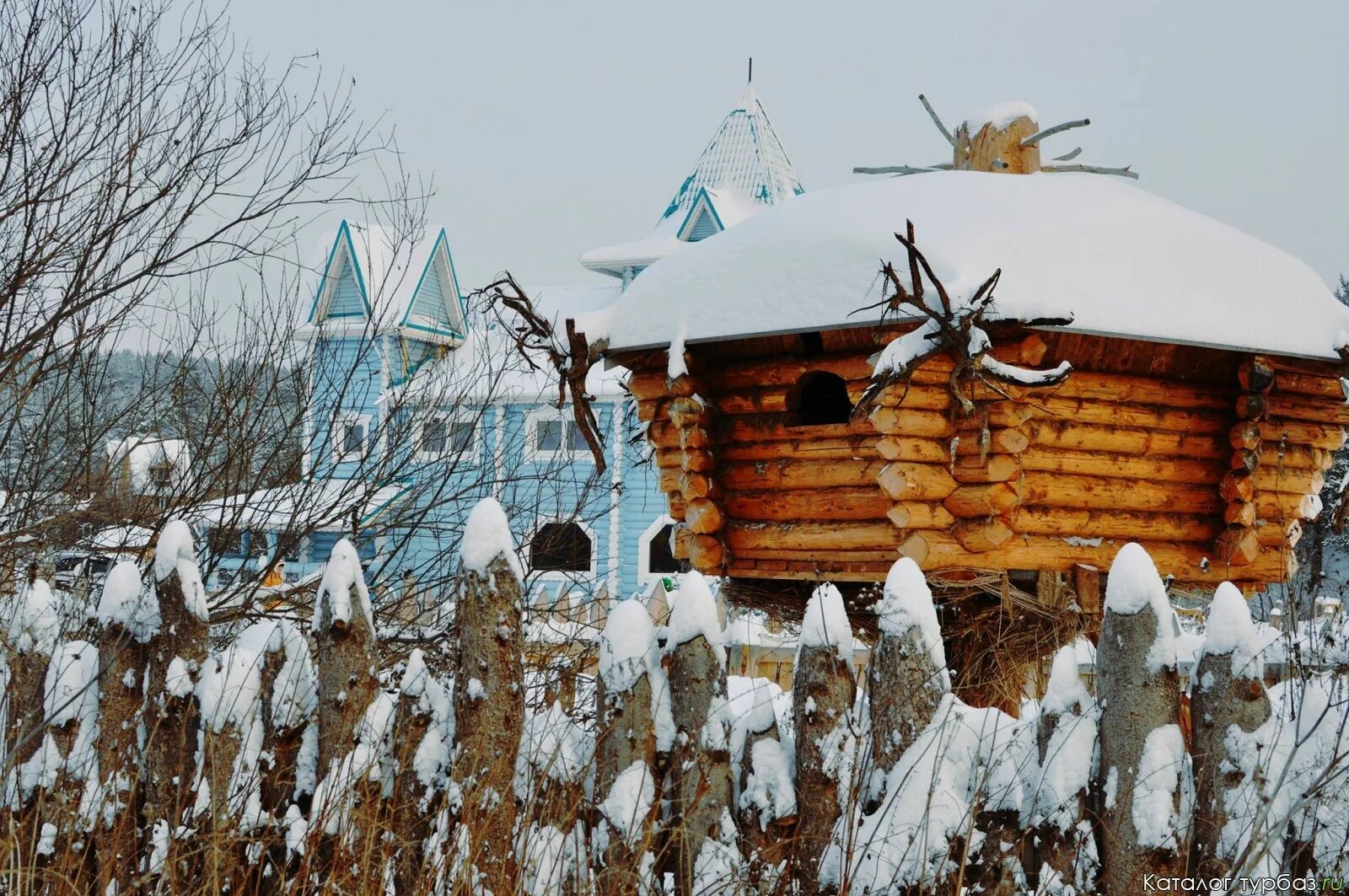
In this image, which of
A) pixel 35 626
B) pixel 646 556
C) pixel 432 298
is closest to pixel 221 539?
pixel 35 626

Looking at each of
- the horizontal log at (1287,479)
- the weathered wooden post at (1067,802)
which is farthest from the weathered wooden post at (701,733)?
the horizontal log at (1287,479)

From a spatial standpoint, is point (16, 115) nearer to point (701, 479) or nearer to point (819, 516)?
point (701, 479)

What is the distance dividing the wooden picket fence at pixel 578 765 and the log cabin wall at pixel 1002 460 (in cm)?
236

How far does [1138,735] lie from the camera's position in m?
2.68

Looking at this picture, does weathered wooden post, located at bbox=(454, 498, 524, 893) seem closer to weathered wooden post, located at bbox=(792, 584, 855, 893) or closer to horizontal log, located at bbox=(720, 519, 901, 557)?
weathered wooden post, located at bbox=(792, 584, 855, 893)

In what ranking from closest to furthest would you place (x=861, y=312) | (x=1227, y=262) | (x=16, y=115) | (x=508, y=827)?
(x=508, y=827) < (x=16, y=115) < (x=861, y=312) < (x=1227, y=262)

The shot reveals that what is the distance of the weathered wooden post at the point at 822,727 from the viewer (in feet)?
9.45

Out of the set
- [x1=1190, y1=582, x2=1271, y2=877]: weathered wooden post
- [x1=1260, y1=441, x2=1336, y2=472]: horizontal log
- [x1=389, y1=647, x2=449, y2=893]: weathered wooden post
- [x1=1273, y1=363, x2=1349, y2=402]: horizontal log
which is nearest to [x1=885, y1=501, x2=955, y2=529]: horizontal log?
[x1=1260, y1=441, x2=1336, y2=472]: horizontal log

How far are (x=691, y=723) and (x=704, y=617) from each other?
265 millimetres

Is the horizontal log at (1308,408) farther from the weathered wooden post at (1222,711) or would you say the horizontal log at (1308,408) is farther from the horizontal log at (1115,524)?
the weathered wooden post at (1222,711)

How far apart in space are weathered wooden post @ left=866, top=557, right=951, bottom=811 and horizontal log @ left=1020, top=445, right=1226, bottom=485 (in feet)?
9.03

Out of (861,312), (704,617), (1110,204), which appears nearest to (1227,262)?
(1110,204)

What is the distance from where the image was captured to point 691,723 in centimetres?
300

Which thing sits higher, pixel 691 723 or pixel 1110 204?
pixel 1110 204
